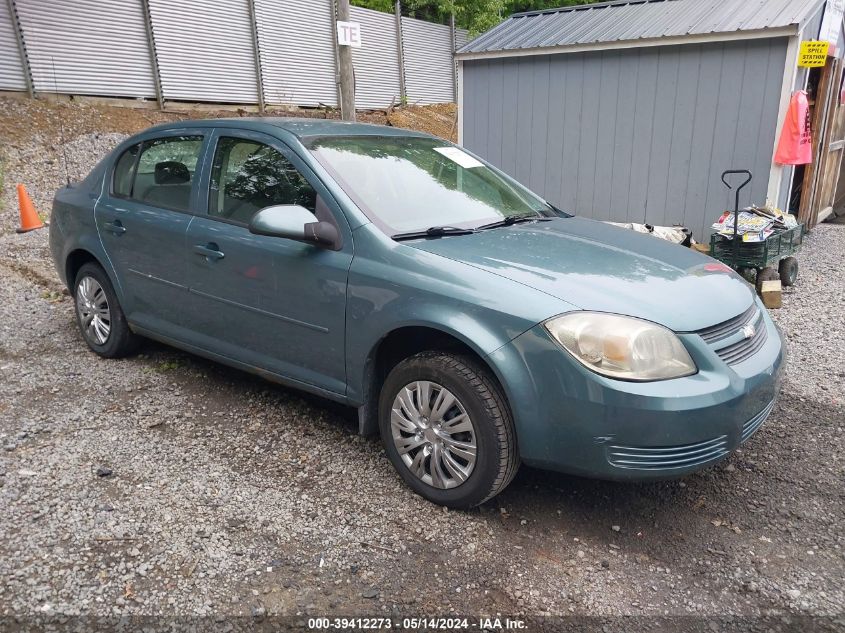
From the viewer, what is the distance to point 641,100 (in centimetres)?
808

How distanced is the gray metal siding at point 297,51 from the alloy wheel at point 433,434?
1353 cm

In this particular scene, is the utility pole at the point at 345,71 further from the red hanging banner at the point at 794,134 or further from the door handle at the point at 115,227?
the red hanging banner at the point at 794,134

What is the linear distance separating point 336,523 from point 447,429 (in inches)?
26.0

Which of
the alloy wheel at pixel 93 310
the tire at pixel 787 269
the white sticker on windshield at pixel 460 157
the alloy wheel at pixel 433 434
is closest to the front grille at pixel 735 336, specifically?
the alloy wheel at pixel 433 434

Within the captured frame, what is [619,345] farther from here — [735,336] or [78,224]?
[78,224]

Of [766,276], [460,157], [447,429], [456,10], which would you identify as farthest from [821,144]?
[456,10]

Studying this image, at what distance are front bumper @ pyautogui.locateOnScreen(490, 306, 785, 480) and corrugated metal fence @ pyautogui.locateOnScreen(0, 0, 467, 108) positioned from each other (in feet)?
36.8

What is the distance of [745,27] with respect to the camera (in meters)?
7.09

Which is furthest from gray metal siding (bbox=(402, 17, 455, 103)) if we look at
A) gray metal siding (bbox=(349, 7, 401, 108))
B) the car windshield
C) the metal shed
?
the car windshield

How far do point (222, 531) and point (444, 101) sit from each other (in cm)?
1947

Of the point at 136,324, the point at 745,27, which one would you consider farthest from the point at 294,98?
the point at 136,324

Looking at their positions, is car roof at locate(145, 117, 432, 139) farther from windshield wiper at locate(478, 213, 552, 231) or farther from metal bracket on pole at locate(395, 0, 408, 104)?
metal bracket on pole at locate(395, 0, 408, 104)

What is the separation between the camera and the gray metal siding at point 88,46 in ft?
35.6

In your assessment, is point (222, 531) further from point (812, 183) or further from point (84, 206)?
point (812, 183)
